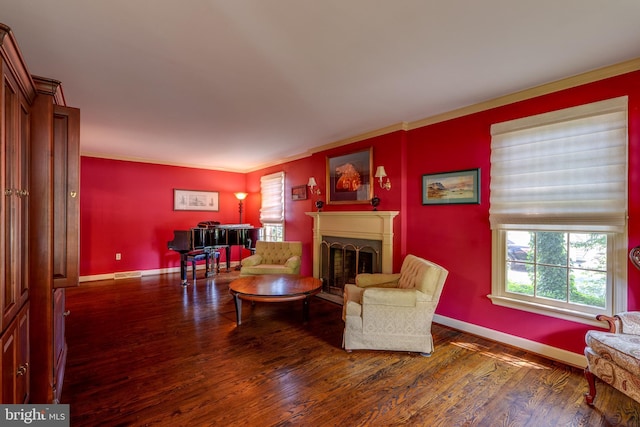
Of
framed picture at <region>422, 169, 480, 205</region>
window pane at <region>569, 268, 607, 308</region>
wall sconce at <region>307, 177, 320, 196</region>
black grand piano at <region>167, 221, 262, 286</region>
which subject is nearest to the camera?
window pane at <region>569, 268, 607, 308</region>

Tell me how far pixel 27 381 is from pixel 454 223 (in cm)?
367

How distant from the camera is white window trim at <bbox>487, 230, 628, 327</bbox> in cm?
222

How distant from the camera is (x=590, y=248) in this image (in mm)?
2404

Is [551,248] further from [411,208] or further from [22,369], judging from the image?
[22,369]

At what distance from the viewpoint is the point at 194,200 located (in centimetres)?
648

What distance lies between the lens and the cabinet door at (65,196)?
1.79m

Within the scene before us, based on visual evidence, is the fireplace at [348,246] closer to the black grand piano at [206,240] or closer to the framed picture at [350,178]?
→ the framed picture at [350,178]

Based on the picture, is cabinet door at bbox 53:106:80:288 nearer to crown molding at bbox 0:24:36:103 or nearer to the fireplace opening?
crown molding at bbox 0:24:36:103

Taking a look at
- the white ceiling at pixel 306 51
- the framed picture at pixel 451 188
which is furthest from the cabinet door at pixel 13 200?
the framed picture at pixel 451 188

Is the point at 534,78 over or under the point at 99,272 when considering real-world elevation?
over

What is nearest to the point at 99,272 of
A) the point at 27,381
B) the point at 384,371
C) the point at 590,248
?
the point at 27,381

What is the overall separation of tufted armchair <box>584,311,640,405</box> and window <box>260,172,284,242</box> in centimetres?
482

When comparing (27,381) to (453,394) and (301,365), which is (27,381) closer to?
(301,365)

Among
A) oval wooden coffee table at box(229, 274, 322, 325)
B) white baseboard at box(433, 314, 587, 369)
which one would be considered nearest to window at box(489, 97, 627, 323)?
white baseboard at box(433, 314, 587, 369)
